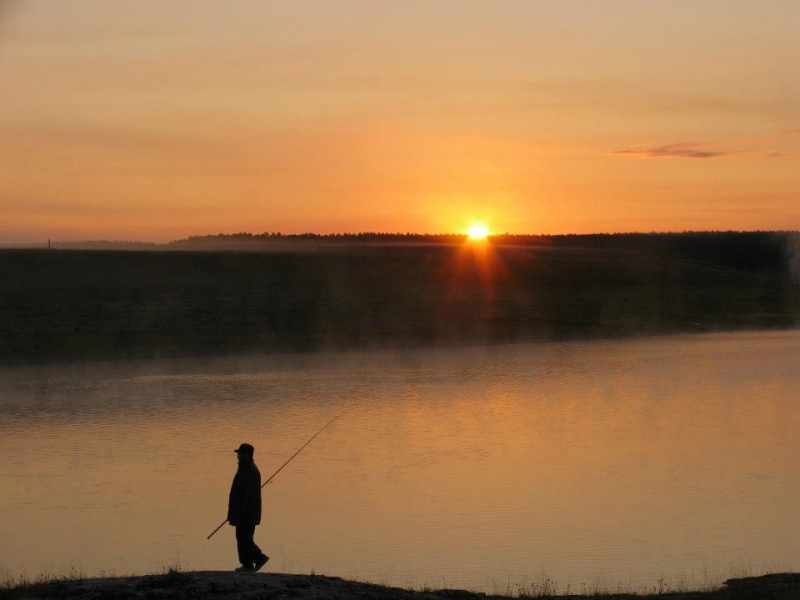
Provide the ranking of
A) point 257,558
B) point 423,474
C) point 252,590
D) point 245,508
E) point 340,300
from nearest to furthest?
point 252,590
point 245,508
point 257,558
point 423,474
point 340,300

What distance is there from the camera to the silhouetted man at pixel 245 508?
11.3 metres

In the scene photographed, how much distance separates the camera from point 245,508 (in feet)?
37.2

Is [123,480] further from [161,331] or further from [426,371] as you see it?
[161,331]

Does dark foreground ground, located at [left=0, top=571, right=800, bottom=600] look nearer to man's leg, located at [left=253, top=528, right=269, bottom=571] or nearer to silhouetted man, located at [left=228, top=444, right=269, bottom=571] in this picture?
silhouetted man, located at [left=228, top=444, right=269, bottom=571]

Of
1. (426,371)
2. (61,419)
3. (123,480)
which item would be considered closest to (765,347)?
(426,371)

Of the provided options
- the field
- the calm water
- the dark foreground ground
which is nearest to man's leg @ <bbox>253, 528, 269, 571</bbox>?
the calm water

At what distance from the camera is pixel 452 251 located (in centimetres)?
7750

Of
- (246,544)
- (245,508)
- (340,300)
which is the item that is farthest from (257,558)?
(340,300)

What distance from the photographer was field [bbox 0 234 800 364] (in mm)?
41062

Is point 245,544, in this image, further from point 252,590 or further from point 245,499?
point 252,590

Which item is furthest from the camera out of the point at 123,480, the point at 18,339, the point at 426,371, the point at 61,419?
the point at 18,339

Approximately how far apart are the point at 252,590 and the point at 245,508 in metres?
1.98

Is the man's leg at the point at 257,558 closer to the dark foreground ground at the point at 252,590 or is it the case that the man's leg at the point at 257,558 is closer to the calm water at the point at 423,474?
the calm water at the point at 423,474

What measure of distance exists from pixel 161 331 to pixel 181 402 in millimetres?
15167
